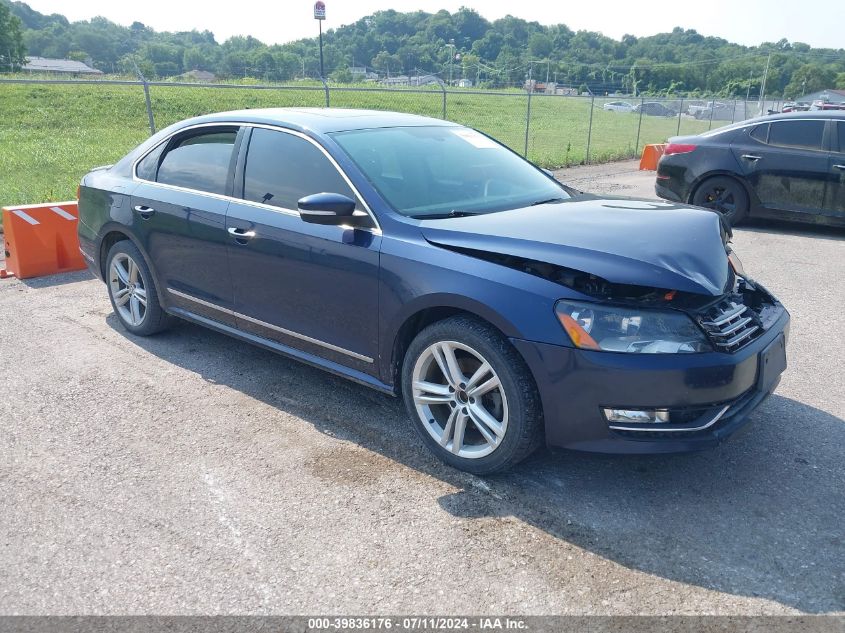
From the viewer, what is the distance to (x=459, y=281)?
3.27m

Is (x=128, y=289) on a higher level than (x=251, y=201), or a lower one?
lower

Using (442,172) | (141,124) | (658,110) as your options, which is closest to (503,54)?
(658,110)

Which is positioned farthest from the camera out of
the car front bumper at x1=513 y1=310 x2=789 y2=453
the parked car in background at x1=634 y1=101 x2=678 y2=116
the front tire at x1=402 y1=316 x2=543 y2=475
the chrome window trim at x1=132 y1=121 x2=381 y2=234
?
the parked car in background at x1=634 y1=101 x2=678 y2=116

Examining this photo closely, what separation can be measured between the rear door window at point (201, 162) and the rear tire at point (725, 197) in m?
6.76

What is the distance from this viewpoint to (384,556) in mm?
2842

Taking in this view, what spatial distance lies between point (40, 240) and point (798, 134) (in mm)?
8877

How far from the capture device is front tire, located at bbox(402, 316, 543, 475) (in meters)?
3.15

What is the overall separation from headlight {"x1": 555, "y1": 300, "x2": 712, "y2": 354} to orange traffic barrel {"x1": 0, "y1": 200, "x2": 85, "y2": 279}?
19.2 feet

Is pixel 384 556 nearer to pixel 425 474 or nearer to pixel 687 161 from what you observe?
pixel 425 474

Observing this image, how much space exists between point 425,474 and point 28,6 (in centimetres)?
11809

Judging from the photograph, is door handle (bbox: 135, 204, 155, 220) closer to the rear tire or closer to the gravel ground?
the gravel ground

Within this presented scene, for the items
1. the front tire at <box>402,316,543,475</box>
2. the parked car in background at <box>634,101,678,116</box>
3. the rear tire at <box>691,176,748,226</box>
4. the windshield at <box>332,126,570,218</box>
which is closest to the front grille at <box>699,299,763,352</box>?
the front tire at <box>402,316,543,475</box>

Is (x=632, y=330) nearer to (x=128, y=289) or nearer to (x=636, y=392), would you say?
(x=636, y=392)

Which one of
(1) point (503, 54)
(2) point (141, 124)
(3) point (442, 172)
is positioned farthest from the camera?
(1) point (503, 54)
